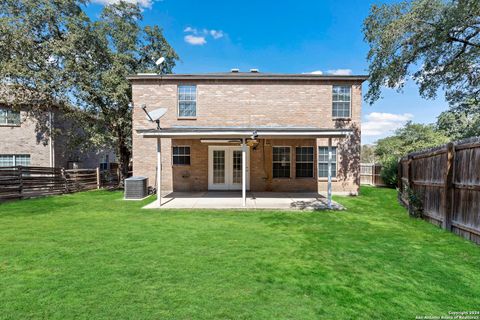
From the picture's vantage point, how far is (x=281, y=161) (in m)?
13.3

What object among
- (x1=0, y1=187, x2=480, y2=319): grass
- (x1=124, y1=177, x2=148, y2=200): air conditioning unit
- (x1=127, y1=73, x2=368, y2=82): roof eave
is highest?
(x1=127, y1=73, x2=368, y2=82): roof eave

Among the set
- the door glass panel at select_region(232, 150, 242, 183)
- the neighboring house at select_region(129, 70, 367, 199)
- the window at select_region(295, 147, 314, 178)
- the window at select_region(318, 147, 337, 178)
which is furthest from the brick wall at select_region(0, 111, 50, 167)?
the window at select_region(318, 147, 337, 178)

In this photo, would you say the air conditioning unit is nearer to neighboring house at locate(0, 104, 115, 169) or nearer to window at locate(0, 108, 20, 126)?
neighboring house at locate(0, 104, 115, 169)

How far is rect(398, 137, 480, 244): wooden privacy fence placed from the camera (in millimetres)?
5398

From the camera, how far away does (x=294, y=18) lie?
50.0 feet

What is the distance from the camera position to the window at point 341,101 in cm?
1327

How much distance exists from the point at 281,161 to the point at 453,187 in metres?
7.85

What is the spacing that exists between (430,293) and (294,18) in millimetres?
15929

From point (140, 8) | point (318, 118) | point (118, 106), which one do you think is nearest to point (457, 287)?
point (318, 118)

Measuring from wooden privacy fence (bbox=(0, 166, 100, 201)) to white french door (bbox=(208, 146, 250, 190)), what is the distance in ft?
26.6

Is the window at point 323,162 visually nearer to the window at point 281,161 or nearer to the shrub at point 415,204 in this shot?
the window at point 281,161

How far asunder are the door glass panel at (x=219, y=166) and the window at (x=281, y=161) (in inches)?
111

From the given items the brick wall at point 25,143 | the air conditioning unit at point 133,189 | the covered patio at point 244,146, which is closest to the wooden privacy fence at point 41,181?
the brick wall at point 25,143

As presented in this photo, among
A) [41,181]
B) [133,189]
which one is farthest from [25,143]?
[133,189]
